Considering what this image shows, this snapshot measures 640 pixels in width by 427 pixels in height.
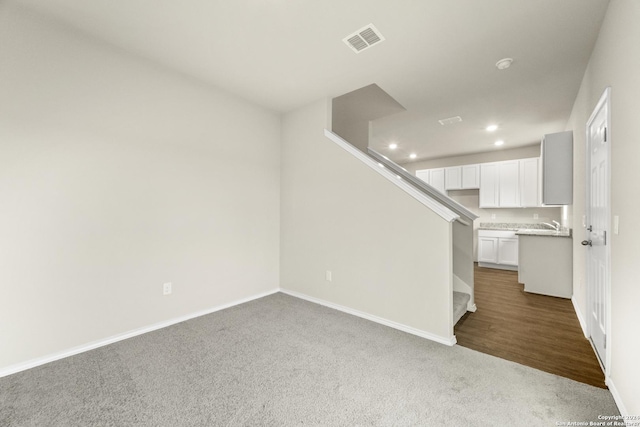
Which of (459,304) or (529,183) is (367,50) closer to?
(459,304)

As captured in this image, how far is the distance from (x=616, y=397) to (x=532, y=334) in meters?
0.97

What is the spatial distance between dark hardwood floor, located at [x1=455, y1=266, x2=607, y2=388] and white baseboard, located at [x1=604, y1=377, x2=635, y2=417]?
5 centimetres

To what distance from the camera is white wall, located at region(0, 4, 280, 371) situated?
193cm

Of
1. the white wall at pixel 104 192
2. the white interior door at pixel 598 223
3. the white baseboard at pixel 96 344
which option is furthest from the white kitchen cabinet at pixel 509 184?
the white baseboard at pixel 96 344

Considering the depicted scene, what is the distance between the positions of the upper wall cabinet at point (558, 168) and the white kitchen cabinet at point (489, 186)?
252cm

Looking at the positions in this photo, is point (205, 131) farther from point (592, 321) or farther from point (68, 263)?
point (592, 321)

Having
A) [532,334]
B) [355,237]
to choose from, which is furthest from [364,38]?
[532,334]

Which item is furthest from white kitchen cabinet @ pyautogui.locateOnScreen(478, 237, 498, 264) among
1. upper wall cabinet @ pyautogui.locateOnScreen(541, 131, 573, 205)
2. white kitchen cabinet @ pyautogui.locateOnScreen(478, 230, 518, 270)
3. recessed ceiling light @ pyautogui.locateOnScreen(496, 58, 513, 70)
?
recessed ceiling light @ pyautogui.locateOnScreen(496, 58, 513, 70)

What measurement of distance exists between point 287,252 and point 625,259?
124 inches

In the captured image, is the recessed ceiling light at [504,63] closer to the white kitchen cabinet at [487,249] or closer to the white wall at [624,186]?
the white wall at [624,186]

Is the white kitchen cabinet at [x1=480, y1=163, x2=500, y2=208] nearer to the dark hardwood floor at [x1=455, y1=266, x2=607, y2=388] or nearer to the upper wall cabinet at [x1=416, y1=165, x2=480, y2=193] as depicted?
the upper wall cabinet at [x1=416, y1=165, x2=480, y2=193]

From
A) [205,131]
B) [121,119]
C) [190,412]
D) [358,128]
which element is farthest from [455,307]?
[121,119]

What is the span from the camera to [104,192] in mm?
2303

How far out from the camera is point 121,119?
2398mm
